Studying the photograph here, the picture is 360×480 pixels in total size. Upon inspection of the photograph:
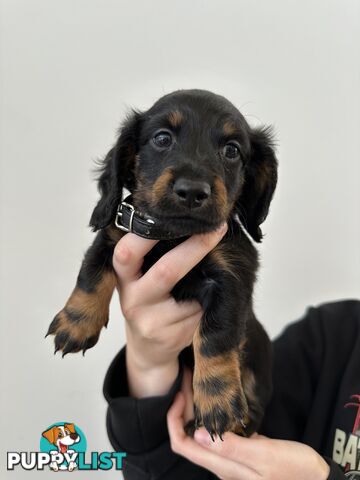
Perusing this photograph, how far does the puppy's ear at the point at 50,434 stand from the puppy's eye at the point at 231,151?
3.42 feet

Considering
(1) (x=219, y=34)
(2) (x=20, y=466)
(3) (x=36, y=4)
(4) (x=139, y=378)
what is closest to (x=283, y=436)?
(4) (x=139, y=378)

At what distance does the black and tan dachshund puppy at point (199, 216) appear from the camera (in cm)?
127

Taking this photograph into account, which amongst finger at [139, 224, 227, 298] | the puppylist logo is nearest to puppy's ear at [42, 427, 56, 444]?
the puppylist logo

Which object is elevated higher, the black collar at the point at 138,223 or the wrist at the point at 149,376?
the black collar at the point at 138,223

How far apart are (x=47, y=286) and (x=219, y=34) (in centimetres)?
104

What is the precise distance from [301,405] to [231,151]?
1.16 m

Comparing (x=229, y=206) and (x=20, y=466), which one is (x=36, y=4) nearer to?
(x=229, y=206)

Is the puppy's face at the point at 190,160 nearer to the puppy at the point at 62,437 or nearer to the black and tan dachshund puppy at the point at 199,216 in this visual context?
the black and tan dachshund puppy at the point at 199,216

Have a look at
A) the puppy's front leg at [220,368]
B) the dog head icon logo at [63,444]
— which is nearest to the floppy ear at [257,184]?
the puppy's front leg at [220,368]

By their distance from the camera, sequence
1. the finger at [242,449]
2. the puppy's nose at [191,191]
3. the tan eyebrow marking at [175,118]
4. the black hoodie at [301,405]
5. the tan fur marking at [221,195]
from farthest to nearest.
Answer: the black hoodie at [301,405] → the finger at [242,449] → the tan eyebrow marking at [175,118] → the tan fur marking at [221,195] → the puppy's nose at [191,191]

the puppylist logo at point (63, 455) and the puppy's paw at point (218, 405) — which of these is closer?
the puppy's paw at point (218, 405)

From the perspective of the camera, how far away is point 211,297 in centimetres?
144

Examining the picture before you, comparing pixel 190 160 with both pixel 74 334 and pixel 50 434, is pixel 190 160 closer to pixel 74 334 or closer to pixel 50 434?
pixel 74 334

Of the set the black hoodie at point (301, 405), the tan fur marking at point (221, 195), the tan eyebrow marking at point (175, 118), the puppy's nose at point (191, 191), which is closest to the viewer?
the puppy's nose at point (191, 191)
